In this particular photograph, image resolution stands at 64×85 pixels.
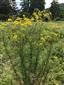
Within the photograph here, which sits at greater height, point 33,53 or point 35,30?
point 35,30

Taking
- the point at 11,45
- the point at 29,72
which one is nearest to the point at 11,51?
the point at 11,45

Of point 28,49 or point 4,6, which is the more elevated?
point 28,49

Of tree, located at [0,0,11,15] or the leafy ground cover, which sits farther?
tree, located at [0,0,11,15]

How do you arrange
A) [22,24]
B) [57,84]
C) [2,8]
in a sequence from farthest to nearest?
[2,8]
[57,84]
[22,24]

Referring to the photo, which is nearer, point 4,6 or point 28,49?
point 28,49

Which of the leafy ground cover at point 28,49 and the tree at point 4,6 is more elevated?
the leafy ground cover at point 28,49

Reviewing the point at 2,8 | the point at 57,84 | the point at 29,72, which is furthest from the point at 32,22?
the point at 2,8

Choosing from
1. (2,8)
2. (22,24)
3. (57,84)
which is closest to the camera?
(22,24)

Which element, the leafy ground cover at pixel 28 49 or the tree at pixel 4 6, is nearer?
the leafy ground cover at pixel 28 49

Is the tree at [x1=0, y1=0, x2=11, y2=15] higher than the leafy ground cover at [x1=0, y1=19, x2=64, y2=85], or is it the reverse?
the leafy ground cover at [x1=0, y1=19, x2=64, y2=85]

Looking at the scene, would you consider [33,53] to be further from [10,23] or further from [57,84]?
[57,84]

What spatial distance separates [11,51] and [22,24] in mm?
471

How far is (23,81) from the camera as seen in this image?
509 cm

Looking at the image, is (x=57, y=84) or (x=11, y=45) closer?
(x=11, y=45)
